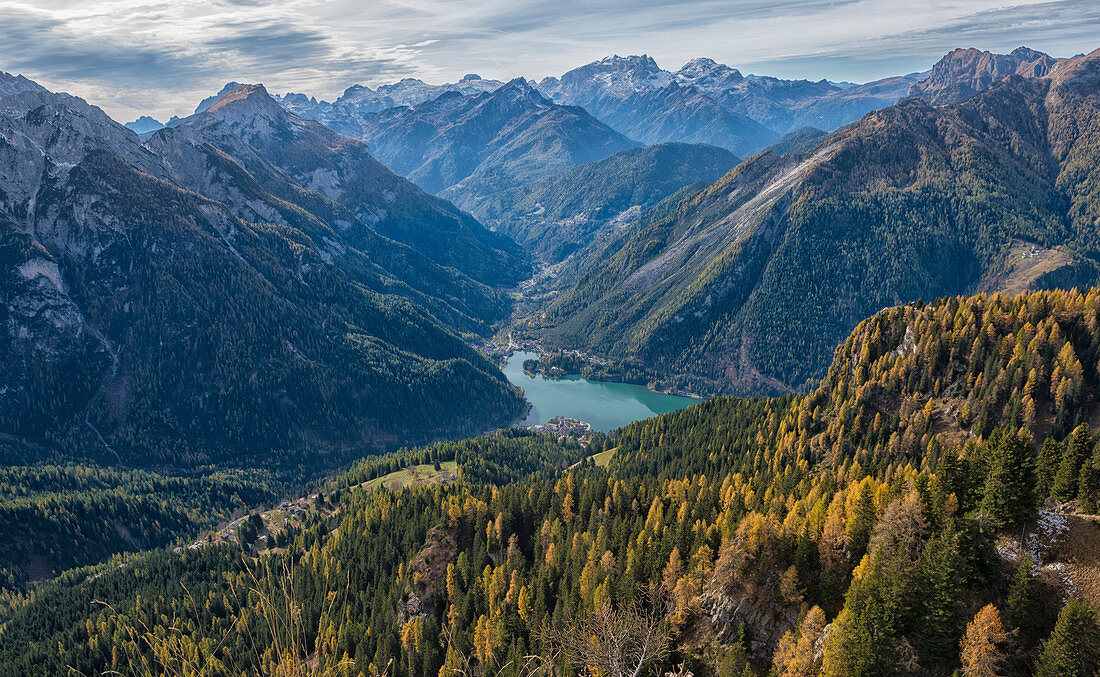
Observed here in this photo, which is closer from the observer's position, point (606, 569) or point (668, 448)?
point (606, 569)

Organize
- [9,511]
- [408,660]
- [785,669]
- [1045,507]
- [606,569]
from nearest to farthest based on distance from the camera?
[1045,507] → [785,669] → [606,569] → [408,660] → [9,511]

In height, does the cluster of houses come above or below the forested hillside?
below

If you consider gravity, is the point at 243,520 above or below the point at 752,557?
below

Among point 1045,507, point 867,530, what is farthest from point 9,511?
point 1045,507

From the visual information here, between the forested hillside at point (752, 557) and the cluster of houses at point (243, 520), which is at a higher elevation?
the forested hillside at point (752, 557)

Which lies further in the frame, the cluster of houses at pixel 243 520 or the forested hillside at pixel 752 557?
the cluster of houses at pixel 243 520

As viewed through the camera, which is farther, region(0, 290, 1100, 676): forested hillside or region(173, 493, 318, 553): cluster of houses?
region(173, 493, 318, 553): cluster of houses

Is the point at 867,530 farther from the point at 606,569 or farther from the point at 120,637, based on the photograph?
the point at 120,637

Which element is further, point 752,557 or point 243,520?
point 243,520
